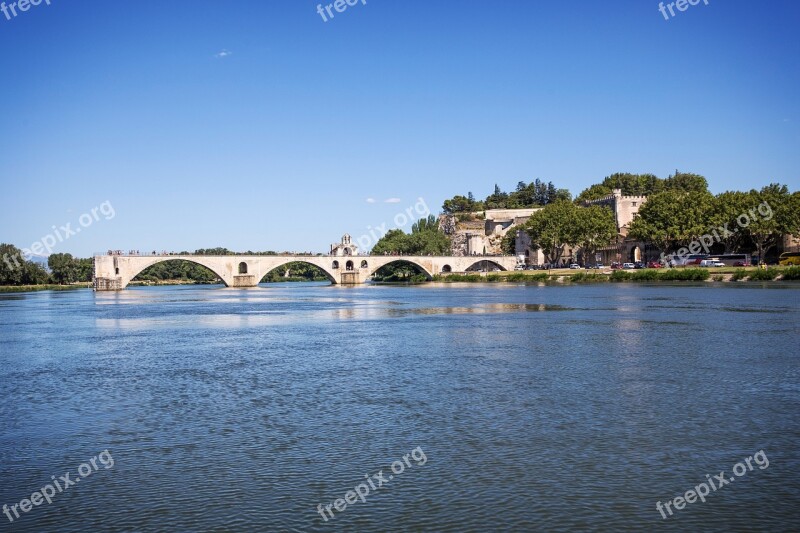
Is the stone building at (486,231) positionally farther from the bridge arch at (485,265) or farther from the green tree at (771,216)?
the green tree at (771,216)

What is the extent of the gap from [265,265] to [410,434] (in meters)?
103

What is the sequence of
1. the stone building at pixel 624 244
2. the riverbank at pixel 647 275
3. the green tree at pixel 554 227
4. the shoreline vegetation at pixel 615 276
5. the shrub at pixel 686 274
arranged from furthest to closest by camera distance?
the stone building at pixel 624 244, the green tree at pixel 554 227, the shrub at pixel 686 274, the shoreline vegetation at pixel 615 276, the riverbank at pixel 647 275

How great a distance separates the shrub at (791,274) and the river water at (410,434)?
4562 centimetres

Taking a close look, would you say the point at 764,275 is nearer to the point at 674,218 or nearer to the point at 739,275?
the point at 739,275

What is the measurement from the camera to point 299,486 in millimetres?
10781

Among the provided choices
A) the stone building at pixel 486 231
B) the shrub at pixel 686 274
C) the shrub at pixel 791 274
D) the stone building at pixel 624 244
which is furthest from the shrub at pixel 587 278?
the stone building at pixel 486 231

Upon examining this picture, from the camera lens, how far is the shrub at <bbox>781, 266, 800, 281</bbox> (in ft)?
227

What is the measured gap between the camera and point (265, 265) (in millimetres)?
114312

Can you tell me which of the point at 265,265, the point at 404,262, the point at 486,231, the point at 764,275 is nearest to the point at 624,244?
the point at 404,262

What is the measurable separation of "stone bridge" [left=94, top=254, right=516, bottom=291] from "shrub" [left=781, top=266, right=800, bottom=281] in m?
67.1

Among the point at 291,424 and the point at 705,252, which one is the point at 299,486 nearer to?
the point at 291,424

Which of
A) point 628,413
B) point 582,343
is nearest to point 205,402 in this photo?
point 628,413

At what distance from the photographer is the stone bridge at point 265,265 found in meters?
102

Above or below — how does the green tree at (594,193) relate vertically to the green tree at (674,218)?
above
